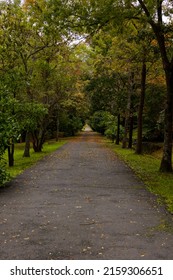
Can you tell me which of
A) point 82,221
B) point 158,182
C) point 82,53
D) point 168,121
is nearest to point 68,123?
point 82,53

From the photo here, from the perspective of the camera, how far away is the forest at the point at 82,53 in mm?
15352

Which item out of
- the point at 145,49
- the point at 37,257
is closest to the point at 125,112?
the point at 145,49

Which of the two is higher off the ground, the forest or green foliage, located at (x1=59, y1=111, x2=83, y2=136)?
the forest

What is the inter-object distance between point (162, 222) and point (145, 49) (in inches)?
504

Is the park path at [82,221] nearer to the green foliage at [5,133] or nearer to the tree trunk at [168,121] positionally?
the green foliage at [5,133]

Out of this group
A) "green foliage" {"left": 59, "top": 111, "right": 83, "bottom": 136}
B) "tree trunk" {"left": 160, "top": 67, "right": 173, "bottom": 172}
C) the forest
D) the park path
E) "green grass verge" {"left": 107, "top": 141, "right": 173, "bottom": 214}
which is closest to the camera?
the park path

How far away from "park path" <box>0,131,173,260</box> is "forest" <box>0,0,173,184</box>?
269cm

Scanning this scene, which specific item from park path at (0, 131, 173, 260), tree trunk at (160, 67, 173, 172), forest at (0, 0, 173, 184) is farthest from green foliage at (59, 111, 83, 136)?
park path at (0, 131, 173, 260)

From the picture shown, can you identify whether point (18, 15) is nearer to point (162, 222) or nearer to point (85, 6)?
point (85, 6)

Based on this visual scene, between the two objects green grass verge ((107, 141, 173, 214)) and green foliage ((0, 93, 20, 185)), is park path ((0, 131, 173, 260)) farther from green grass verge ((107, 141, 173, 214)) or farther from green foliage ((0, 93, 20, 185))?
green foliage ((0, 93, 20, 185))

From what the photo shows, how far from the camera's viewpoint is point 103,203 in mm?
10234

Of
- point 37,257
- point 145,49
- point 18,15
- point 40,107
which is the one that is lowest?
point 37,257

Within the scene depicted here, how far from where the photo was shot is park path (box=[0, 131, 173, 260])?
6.46 metres

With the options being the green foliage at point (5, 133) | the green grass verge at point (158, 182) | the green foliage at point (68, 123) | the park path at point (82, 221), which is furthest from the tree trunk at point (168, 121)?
the green foliage at point (68, 123)
